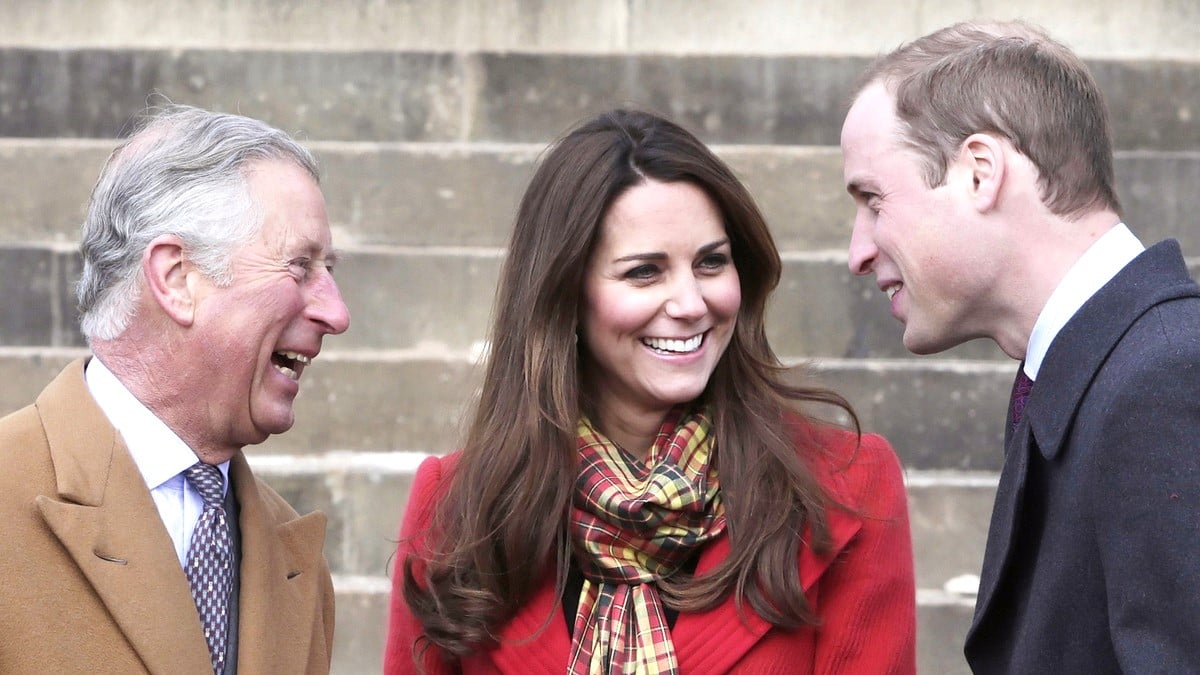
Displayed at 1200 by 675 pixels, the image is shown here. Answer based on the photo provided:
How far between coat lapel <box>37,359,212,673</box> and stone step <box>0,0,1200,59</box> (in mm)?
3543

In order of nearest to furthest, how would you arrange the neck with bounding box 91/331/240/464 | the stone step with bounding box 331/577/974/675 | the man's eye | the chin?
1. the chin
2. the neck with bounding box 91/331/240/464
3. the man's eye
4. the stone step with bounding box 331/577/974/675

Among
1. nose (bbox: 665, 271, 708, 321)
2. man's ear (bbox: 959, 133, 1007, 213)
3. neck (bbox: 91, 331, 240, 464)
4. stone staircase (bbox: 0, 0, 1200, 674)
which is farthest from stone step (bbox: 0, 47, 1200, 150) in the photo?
man's ear (bbox: 959, 133, 1007, 213)

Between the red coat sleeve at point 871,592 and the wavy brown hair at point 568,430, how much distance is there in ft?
0.28

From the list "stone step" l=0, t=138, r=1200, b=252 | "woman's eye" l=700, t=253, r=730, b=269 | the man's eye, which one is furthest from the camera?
"stone step" l=0, t=138, r=1200, b=252

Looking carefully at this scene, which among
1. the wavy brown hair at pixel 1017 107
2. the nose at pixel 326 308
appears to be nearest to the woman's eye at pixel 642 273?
the nose at pixel 326 308

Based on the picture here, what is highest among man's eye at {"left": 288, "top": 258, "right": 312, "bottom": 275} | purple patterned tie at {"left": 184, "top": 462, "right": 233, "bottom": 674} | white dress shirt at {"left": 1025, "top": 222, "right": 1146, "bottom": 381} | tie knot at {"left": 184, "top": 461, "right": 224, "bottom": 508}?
white dress shirt at {"left": 1025, "top": 222, "right": 1146, "bottom": 381}

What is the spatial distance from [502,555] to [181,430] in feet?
2.25

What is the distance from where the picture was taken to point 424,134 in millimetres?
5723

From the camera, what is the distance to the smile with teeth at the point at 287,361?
110 inches

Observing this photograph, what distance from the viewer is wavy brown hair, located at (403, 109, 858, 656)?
9.43 feet

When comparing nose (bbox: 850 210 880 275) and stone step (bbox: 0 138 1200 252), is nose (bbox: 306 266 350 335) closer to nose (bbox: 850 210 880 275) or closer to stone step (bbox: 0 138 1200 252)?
nose (bbox: 850 210 880 275)

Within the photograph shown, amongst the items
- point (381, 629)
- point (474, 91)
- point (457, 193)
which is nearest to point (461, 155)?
point (457, 193)

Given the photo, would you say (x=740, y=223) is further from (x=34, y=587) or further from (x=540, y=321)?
(x=34, y=587)

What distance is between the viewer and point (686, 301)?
2908 mm
